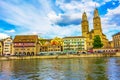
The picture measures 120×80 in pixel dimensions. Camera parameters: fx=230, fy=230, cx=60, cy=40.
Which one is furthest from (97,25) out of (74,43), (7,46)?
(7,46)

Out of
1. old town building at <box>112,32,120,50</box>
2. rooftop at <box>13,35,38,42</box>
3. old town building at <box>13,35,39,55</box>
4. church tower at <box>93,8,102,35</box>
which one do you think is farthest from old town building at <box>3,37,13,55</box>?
old town building at <box>112,32,120,50</box>

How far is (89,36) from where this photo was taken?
194 meters

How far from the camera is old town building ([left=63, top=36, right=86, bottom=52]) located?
16375cm

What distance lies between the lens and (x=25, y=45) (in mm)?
151250

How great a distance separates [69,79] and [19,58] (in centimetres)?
9239

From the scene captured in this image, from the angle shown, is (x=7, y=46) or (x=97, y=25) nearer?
(x=7, y=46)

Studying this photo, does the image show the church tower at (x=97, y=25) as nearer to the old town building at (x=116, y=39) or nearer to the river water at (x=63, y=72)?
the old town building at (x=116, y=39)

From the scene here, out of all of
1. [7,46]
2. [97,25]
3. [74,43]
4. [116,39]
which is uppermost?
[97,25]

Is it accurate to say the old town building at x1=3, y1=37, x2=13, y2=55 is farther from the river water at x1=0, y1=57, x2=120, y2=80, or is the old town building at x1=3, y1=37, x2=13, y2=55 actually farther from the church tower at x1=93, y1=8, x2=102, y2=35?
the river water at x1=0, y1=57, x2=120, y2=80

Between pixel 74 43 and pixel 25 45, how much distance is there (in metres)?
35.7

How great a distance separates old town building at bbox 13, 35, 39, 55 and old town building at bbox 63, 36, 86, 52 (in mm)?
22938

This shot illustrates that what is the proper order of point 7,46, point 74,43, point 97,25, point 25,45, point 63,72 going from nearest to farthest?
point 63,72, point 25,45, point 7,46, point 74,43, point 97,25

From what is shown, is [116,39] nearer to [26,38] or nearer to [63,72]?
[26,38]

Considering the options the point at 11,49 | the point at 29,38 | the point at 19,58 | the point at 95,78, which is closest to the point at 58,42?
the point at 29,38
